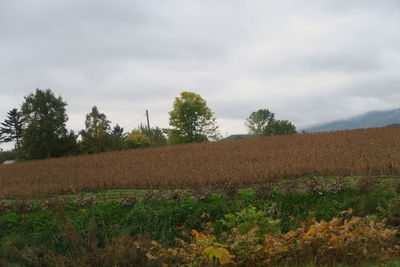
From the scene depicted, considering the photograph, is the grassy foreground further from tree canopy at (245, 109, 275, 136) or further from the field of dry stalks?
tree canopy at (245, 109, 275, 136)

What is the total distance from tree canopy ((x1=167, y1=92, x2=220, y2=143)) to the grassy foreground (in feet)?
119

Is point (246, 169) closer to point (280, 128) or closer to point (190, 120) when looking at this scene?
point (190, 120)

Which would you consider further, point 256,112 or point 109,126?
point 256,112

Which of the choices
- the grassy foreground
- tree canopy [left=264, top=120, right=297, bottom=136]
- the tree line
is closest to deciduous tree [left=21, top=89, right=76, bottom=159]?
the tree line

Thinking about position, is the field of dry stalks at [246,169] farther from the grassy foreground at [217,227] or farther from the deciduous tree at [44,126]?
the deciduous tree at [44,126]

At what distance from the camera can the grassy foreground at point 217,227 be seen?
432 centimetres

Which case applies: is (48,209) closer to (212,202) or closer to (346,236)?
(212,202)

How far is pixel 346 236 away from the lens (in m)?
4.40

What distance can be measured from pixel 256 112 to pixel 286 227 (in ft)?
265

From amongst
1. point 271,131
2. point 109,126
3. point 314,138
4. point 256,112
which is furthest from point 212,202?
point 256,112

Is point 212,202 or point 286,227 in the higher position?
point 212,202

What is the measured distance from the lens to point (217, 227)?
7359 mm

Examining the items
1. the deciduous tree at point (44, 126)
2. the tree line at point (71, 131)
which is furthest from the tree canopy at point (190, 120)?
the deciduous tree at point (44, 126)

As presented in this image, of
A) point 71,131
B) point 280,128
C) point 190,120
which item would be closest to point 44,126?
point 71,131
